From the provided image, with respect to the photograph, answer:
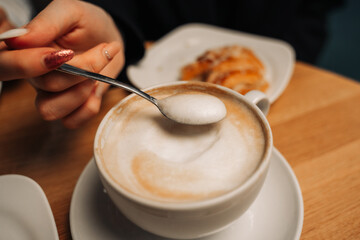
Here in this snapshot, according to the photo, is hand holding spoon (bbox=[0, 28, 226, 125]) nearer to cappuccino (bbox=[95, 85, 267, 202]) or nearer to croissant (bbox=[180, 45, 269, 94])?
cappuccino (bbox=[95, 85, 267, 202])

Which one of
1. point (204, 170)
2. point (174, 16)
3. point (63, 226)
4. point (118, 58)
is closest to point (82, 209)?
point (63, 226)

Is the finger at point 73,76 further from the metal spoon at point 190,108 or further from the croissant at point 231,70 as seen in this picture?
the croissant at point 231,70

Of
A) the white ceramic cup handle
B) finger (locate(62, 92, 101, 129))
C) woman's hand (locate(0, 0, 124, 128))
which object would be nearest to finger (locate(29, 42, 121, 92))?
woman's hand (locate(0, 0, 124, 128))

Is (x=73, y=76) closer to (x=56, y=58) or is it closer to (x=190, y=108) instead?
(x=56, y=58)

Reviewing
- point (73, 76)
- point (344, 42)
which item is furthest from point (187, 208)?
point (344, 42)

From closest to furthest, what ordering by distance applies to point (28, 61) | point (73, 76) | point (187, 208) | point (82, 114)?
1. point (187, 208)
2. point (28, 61)
3. point (73, 76)
4. point (82, 114)

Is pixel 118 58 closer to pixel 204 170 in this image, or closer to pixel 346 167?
pixel 204 170
